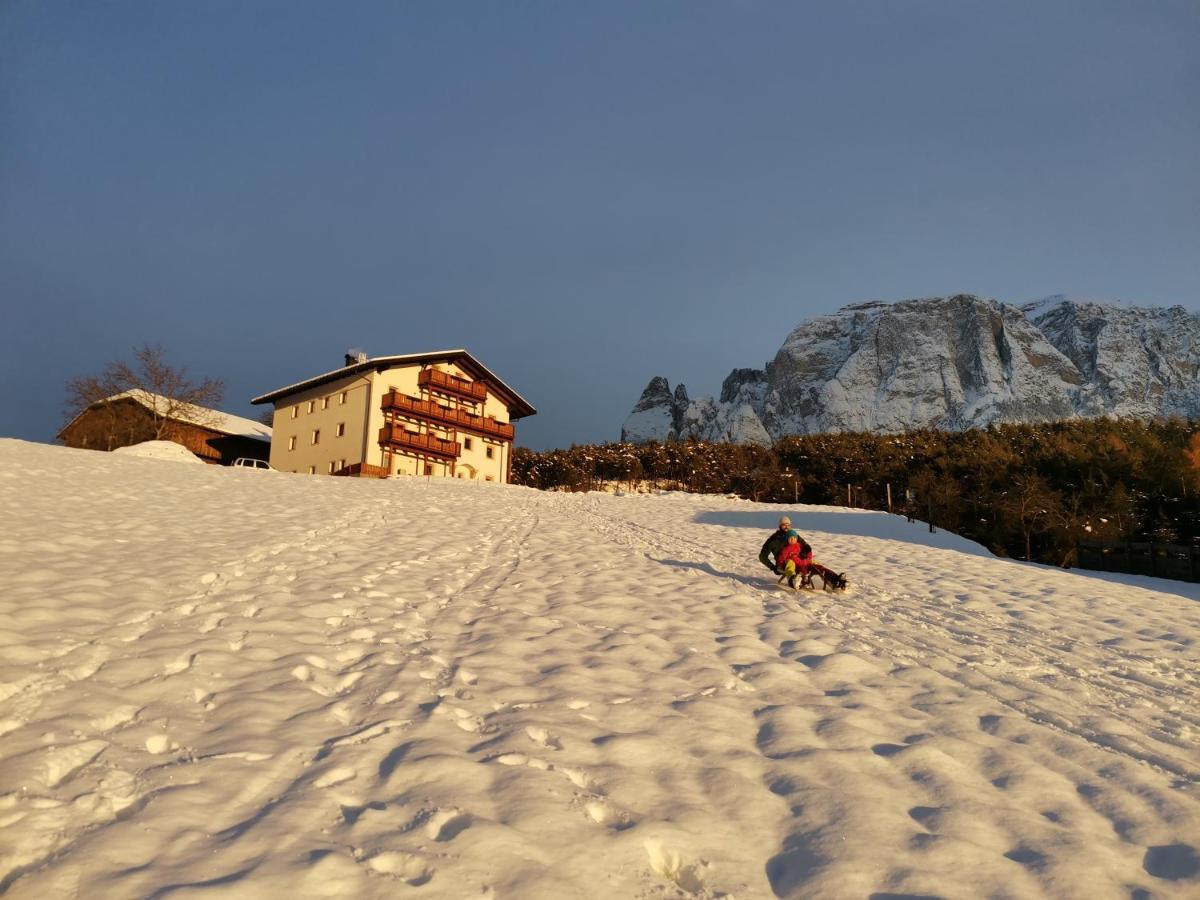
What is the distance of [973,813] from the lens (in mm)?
5809

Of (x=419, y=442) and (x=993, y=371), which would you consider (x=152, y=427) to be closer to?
(x=419, y=442)

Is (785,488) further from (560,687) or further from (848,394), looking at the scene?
(848,394)

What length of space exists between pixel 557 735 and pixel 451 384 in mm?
54368

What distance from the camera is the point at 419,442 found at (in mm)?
55250

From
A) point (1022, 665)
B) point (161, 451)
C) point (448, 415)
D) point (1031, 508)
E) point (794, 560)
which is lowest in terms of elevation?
point (1022, 665)

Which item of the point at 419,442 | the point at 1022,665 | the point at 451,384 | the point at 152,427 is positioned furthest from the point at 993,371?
the point at 1022,665

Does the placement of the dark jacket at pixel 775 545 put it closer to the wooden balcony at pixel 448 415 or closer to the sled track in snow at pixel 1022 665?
the sled track in snow at pixel 1022 665

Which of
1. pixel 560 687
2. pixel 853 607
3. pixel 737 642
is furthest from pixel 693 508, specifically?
pixel 560 687

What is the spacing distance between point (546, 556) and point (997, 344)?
200 metres

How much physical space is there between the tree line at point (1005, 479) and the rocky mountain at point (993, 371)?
111 meters

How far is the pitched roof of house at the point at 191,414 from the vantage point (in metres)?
61.2

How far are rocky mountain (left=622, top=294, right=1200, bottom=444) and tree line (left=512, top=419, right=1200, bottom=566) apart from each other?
111 m

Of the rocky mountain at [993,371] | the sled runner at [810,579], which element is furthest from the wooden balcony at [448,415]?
the rocky mountain at [993,371]

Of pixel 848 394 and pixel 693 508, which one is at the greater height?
pixel 848 394
